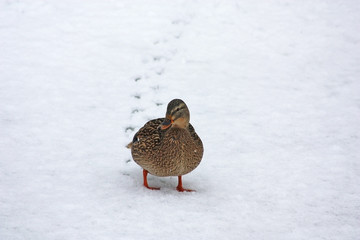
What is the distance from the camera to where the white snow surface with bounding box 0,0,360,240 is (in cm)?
363

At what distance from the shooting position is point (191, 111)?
18.7ft

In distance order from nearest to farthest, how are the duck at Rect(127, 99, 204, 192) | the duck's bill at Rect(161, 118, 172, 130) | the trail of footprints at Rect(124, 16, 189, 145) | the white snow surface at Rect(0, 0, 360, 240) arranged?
1. the white snow surface at Rect(0, 0, 360, 240)
2. the duck's bill at Rect(161, 118, 172, 130)
3. the duck at Rect(127, 99, 204, 192)
4. the trail of footprints at Rect(124, 16, 189, 145)

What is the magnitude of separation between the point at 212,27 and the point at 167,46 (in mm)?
1057

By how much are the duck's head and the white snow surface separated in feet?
2.00

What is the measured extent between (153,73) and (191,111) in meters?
0.94

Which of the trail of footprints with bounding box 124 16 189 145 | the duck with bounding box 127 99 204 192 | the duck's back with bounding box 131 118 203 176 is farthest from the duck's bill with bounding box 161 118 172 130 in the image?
the trail of footprints with bounding box 124 16 189 145

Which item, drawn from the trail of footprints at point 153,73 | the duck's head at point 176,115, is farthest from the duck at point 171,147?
the trail of footprints at point 153,73

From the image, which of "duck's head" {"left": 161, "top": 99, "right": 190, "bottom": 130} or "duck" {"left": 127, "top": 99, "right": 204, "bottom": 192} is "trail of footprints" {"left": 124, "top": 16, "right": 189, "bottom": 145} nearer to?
"duck" {"left": 127, "top": 99, "right": 204, "bottom": 192}

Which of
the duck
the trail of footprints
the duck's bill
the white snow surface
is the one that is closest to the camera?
the white snow surface

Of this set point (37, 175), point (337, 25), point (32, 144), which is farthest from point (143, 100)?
point (337, 25)

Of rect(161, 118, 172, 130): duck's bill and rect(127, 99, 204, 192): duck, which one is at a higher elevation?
rect(161, 118, 172, 130): duck's bill

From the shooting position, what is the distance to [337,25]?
7.68 m

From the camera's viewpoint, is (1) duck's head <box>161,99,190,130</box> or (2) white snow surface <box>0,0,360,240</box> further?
(1) duck's head <box>161,99,190,130</box>

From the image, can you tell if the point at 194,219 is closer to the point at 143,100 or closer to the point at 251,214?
the point at 251,214
